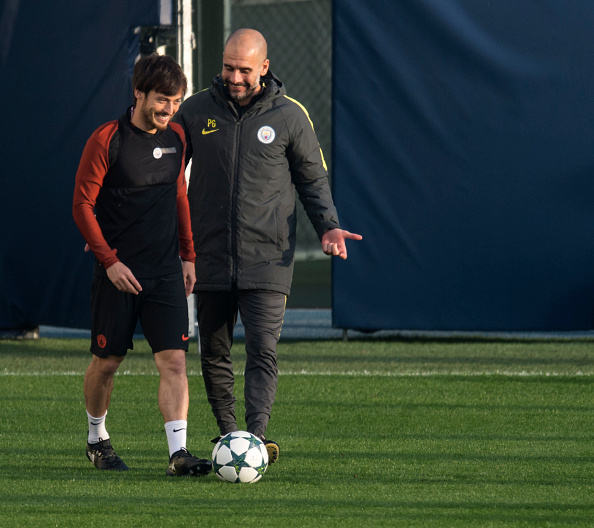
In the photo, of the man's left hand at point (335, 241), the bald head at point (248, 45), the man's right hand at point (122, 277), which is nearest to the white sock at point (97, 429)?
the man's right hand at point (122, 277)

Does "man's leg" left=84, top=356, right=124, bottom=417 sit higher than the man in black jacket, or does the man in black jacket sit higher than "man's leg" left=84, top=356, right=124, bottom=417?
the man in black jacket

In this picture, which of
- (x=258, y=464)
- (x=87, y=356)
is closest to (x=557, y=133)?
(x=87, y=356)

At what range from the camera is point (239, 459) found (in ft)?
14.9

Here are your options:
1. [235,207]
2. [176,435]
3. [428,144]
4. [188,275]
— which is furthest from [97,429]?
[428,144]

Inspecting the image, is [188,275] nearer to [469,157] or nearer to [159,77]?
[159,77]

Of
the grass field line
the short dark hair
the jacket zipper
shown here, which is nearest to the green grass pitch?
the grass field line

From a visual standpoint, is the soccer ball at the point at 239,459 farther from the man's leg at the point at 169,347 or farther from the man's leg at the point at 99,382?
the man's leg at the point at 99,382

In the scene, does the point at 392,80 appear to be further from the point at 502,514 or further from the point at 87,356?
the point at 502,514

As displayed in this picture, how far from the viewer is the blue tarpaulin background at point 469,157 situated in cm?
869

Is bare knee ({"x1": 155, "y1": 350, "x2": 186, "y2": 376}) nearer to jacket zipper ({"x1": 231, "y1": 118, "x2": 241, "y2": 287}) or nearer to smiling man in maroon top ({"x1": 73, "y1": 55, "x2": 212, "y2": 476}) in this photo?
smiling man in maroon top ({"x1": 73, "y1": 55, "x2": 212, "y2": 476})

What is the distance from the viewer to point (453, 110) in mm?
8750

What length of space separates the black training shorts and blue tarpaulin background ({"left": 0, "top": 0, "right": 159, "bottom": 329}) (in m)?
4.19

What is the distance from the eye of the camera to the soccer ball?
14.9 feet

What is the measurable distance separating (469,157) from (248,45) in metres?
4.14
